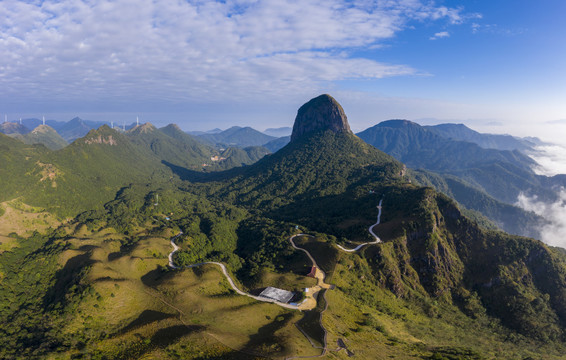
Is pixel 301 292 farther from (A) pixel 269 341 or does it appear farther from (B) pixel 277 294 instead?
(A) pixel 269 341

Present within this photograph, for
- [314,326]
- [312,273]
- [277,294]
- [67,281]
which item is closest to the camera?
[314,326]

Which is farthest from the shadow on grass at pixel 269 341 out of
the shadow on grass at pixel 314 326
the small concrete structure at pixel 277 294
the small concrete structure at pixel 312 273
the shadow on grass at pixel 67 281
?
the shadow on grass at pixel 67 281

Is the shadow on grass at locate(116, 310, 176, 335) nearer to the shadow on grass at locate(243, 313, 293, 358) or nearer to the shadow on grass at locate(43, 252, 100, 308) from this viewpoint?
the shadow on grass at locate(243, 313, 293, 358)

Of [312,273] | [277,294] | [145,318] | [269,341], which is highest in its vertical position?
[312,273]

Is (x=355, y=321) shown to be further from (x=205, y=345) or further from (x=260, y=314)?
(x=205, y=345)

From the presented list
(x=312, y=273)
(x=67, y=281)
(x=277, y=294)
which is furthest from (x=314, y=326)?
(x=67, y=281)

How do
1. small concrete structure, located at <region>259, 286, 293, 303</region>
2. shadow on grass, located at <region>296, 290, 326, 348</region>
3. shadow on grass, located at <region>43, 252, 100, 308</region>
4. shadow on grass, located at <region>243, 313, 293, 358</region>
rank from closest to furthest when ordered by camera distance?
shadow on grass, located at <region>243, 313, 293, 358</region> → shadow on grass, located at <region>296, 290, 326, 348</region> → small concrete structure, located at <region>259, 286, 293, 303</region> → shadow on grass, located at <region>43, 252, 100, 308</region>

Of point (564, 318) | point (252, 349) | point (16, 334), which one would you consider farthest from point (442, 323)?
point (16, 334)

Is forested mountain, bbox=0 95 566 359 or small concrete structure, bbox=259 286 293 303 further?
small concrete structure, bbox=259 286 293 303

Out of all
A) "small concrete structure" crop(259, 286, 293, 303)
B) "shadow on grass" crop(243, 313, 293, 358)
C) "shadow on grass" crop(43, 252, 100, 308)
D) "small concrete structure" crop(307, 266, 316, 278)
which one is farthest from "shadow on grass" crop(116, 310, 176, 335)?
"small concrete structure" crop(307, 266, 316, 278)
